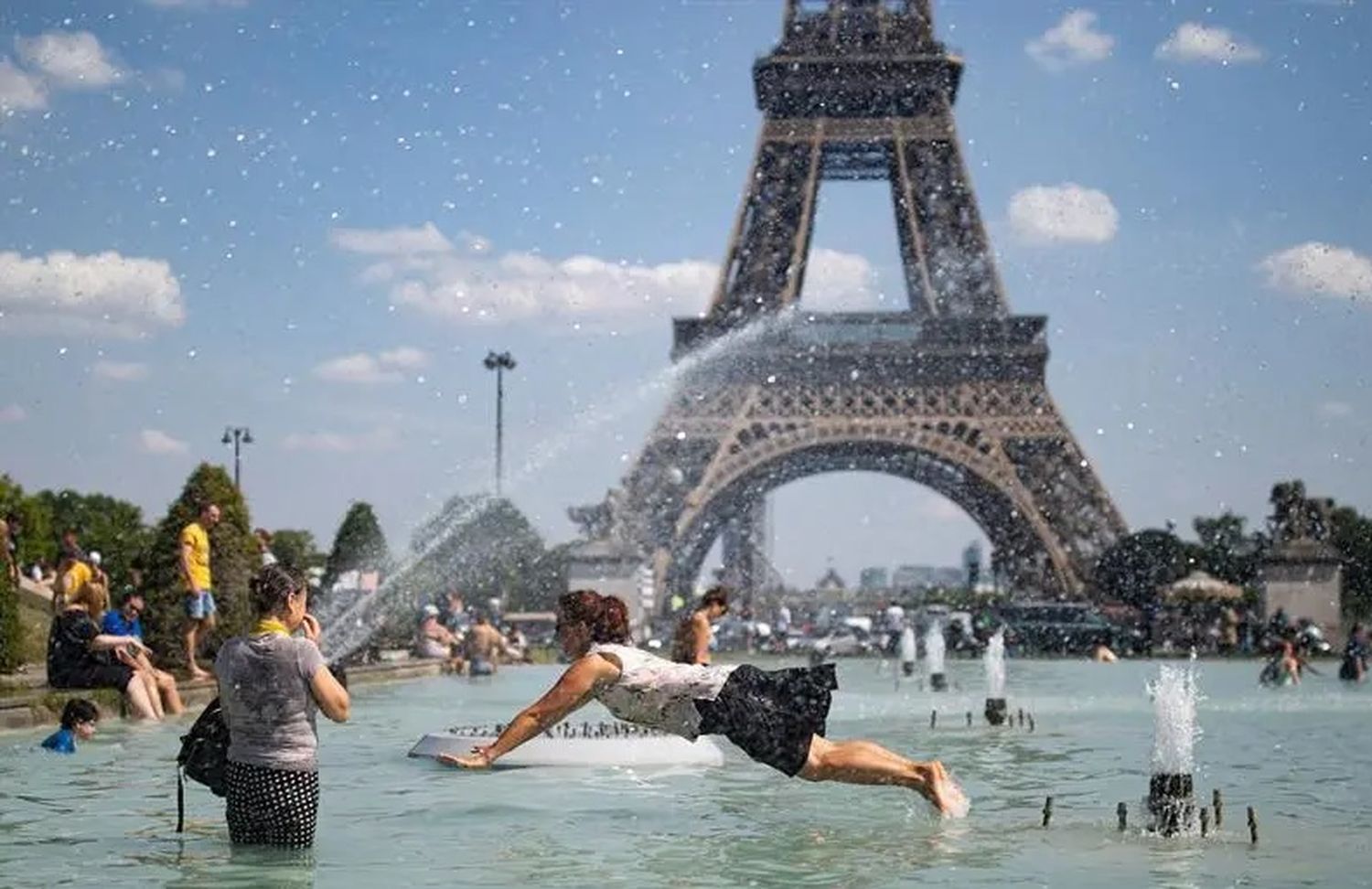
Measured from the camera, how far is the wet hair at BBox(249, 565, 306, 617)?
846 cm

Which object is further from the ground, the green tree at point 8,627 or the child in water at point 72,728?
the green tree at point 8,627

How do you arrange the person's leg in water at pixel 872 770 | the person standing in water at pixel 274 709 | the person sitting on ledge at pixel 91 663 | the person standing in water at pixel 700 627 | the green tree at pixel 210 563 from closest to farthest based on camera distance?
the person standing in water at pixel 274 709, the person's leg in water at pixel 872 770, the person standing in water at pixel 700 627, the person sitting on ledge at pixel 91 663, the green tree at pixel 210 563

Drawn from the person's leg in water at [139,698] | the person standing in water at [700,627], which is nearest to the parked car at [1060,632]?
the person's leg in water at [139,698]

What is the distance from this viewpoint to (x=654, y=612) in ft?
205

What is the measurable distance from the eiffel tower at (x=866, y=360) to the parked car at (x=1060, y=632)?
23.7 ft

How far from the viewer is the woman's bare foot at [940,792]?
949cm

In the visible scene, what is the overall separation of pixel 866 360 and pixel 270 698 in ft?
188

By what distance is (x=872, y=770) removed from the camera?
923 centimetres

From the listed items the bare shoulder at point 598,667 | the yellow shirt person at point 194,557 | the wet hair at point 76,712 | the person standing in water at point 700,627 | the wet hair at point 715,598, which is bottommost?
the wet hair at point 76,712

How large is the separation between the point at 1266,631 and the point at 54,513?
7070 centimetres

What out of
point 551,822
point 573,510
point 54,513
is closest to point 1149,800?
point 551,822

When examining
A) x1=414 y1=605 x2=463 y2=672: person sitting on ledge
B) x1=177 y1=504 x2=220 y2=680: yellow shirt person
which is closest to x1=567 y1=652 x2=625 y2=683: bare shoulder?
x1=177 y1=504 x2=220 y2=680: yellow shirt person

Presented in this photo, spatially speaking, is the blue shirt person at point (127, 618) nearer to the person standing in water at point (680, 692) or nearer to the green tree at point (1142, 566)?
the person standing in water at point (680, 692)

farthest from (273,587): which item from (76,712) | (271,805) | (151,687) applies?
(151,687)
